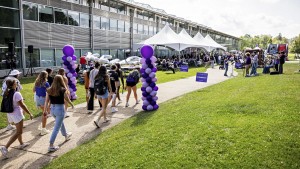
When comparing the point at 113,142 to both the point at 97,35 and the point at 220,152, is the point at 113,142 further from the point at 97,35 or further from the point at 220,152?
the point at 97,35

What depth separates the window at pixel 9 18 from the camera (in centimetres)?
2091

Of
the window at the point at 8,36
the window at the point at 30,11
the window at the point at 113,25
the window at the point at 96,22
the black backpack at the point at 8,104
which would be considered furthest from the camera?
the window at the point at 113,25

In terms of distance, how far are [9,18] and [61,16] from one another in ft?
18.7

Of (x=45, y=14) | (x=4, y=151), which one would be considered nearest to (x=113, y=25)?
(x=45, y=14)

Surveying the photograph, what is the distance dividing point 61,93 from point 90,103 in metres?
3.58

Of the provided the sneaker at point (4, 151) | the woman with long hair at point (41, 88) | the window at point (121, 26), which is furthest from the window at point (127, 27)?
the sneaker at point (4, 151)

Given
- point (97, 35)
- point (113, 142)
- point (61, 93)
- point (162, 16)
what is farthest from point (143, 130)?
point (162, 16)

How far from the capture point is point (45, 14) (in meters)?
24.4

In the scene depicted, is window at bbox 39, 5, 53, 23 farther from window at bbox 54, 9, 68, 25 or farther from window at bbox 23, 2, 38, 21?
window at bbox 54, 9, 68, 25

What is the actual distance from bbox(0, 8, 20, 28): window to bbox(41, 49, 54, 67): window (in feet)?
11.3

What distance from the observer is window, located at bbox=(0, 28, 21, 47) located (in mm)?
20902

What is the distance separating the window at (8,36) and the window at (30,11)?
1.66m

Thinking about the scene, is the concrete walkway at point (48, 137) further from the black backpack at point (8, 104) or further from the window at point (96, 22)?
the window at point (96, 22)

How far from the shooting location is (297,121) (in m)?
6.18
